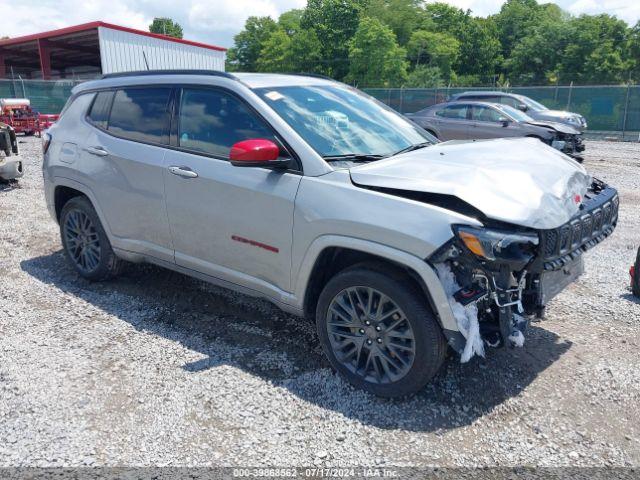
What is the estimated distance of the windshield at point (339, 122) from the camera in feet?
11.6

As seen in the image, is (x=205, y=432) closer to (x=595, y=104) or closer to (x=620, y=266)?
(x=620, y=266)

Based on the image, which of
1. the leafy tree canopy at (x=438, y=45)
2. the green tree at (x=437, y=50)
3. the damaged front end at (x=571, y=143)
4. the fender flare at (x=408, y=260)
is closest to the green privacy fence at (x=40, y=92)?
the damaged front end at (x=571, y=143)

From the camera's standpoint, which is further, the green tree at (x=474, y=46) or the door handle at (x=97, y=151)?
the green tree at (x=474, y=46)

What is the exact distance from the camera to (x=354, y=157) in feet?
11.4

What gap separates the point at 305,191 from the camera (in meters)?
3.26

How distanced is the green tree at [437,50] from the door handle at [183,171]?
65079mm

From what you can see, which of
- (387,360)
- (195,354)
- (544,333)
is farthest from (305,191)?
(544,333)

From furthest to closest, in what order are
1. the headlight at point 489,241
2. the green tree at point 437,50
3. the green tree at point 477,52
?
the green tree at point 477,52 < the green tree at point 437,50 < the headlight at point 489,241

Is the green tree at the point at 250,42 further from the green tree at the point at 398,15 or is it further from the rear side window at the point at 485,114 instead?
the rear side window at the point at 485,114

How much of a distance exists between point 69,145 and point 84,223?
739 mm

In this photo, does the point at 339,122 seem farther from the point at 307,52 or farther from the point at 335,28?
the point at 335,28

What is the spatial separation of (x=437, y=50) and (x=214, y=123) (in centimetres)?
6656

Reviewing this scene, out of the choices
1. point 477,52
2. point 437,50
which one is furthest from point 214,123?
point 477,52

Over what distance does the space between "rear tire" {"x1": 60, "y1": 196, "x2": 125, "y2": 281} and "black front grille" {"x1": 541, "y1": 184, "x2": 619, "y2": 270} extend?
3.69 metres
